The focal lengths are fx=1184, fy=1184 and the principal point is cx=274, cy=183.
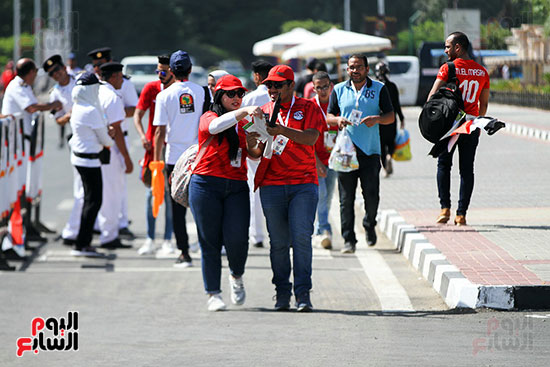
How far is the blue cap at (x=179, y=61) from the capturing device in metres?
10.3

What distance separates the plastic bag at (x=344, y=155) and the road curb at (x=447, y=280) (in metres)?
0.89

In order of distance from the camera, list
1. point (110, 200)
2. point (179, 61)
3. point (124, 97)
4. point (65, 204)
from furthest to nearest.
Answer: point (65, 204) → point (124, 97) → point (110, 200) → point (179, 61)

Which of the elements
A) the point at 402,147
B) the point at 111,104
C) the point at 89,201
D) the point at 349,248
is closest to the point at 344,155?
the point at 349,248

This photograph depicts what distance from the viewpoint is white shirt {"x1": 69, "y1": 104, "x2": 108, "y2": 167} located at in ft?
38.0

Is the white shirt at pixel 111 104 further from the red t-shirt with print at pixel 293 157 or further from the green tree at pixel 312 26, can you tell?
the green tree at pixel 312 26

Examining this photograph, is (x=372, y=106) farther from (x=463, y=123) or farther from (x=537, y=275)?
(x=537, y=275)

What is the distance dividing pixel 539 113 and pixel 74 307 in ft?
89.7

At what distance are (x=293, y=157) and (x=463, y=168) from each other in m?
3.56

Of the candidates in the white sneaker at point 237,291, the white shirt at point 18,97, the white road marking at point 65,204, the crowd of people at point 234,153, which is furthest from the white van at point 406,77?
the white sneaker at point 237,291

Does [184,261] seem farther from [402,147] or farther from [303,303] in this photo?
[402,147]

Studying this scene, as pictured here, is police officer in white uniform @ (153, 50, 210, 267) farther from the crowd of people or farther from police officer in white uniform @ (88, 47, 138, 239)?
police officer in white uniform @ (88, 47, 138, 239)

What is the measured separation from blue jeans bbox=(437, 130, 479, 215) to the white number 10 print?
0.54 m

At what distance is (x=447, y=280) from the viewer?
8.85 metres

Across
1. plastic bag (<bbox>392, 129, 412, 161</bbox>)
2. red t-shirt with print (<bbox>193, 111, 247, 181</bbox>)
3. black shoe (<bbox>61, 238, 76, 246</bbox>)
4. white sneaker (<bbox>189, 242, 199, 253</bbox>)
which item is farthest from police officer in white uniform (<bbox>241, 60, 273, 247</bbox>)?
plastic bag (<bbox>392, 129, 412, 161</bbox>)
